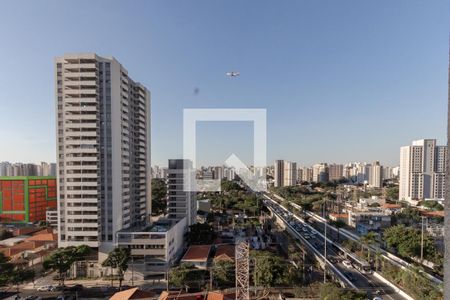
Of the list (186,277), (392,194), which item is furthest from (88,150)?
(392,194)

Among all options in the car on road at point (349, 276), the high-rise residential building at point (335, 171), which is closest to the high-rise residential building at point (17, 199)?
the car on road at point (349, 276)

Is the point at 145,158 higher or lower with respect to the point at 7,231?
higher

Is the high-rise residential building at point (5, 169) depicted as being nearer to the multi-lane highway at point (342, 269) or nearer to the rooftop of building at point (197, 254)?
the rooftop of building at point (197, 254)

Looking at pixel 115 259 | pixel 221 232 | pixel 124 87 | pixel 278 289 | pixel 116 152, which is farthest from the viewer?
pixel 221 232

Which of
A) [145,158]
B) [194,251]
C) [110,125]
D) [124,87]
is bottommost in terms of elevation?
[194,251]

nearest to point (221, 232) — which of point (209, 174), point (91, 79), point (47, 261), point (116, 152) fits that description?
point (209, 174)

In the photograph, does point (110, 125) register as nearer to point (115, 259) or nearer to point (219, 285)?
point (115, 259)

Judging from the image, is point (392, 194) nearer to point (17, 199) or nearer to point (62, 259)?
point (62, 259)

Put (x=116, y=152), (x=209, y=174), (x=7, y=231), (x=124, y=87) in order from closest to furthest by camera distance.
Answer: (x=116, y=152) < (x=124, y=87) < (x=7, y=231) < (x=209, y=174)
